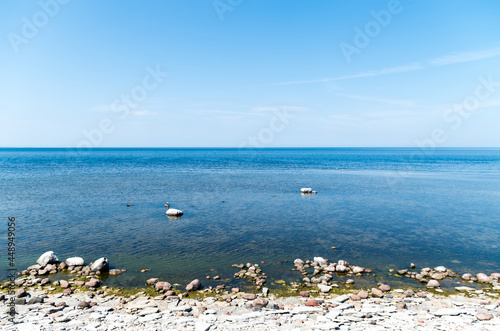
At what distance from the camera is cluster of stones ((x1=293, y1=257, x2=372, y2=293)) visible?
18.4 meters

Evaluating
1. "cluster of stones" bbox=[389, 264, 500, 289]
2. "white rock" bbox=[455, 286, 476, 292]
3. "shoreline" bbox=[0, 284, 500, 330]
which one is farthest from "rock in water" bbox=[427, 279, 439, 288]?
"white rock" bbox=[455, 286, 476, 292]

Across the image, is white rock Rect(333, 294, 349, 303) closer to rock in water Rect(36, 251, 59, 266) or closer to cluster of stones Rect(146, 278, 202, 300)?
cluster of stones Rect(146, 278, 202, 300)

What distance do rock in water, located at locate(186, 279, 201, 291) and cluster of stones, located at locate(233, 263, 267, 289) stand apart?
2707mm

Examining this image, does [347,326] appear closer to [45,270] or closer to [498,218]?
[45,270]

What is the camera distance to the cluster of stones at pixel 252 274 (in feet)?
60.7

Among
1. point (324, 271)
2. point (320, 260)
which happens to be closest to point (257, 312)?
point (324, 271)

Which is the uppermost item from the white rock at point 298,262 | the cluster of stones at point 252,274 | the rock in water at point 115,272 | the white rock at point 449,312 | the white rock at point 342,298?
the white rock at point 449,312

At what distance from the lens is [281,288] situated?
58.7ft

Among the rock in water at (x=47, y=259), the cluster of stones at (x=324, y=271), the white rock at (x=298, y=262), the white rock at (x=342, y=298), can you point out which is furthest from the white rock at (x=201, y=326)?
the rock in water at (x=47, y=259)

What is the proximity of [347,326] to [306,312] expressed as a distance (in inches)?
86.5

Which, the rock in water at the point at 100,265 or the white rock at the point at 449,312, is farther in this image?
the rock in water at the point at 100,265

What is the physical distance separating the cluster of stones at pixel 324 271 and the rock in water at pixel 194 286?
21.7 ft

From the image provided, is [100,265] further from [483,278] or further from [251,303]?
[483,278]

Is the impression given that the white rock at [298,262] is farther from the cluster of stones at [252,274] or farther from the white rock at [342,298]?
the white rock at [342,298]
